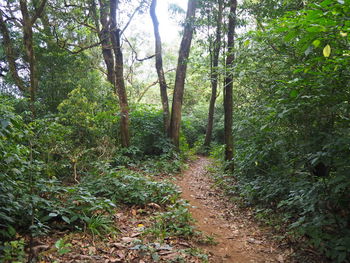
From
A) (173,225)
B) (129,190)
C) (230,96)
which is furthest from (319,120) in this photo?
(230,96)

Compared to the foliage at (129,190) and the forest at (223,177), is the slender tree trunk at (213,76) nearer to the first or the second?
the forest at (223,177)

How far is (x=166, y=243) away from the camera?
12.0ft

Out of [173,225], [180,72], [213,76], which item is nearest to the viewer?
[173,225]

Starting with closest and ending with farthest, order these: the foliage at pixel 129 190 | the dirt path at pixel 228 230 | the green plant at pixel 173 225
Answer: the dirt path at pixel 228 230, the green plant at pixel 173 225, the foliage at pixel 129 190

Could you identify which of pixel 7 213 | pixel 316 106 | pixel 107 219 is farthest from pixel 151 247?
pixel 316 106

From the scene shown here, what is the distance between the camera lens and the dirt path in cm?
368

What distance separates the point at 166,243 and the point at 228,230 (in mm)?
1524

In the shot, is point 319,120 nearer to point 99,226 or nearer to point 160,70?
point 99,226

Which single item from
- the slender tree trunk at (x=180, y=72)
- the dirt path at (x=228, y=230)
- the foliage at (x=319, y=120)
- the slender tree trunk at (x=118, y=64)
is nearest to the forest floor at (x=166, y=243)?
the dirt path at (x=228, y=230)

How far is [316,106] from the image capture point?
345cm

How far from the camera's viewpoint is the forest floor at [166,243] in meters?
3.04

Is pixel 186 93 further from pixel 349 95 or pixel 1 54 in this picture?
pixel 349 95

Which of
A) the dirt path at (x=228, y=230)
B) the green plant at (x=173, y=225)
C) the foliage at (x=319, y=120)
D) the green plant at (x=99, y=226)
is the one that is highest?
the foliage at (x=319, y=120)

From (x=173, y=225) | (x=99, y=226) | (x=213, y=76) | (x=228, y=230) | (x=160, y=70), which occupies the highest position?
(x=213, y=76)
